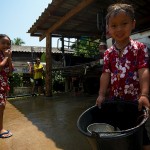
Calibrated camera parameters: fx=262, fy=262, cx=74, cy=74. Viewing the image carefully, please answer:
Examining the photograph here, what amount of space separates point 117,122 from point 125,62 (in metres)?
0.53

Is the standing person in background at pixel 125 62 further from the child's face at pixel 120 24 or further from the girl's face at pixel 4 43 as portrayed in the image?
the girl's face at pixel 4 43

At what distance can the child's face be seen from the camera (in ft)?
7.22

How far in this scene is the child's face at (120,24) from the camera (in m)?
2.20

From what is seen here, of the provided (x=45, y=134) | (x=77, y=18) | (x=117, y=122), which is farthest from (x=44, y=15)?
(x=117, y=122)

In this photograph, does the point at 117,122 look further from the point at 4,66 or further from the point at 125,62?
the point at 4,66

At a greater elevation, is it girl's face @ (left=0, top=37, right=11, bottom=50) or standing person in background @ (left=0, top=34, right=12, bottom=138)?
girl's face @ (left=0, top=37, right=11, bottom=50)

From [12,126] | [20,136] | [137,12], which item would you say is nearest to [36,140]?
[20,136]

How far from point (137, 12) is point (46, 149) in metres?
6.15

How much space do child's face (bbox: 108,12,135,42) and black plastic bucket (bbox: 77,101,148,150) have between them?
59cm

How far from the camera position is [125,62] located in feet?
7.53

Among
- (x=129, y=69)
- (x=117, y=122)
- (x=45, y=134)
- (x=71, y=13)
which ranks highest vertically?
(x=71, y=13)

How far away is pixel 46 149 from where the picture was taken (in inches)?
137

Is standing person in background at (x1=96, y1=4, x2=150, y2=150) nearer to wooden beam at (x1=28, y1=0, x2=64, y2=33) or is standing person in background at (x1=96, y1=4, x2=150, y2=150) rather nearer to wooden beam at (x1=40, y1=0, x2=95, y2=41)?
wooden beam at (x1=40, y1=0, x2=95, y2=41)

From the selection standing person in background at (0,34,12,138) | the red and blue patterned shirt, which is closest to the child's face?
the red and blue patterned shirt
